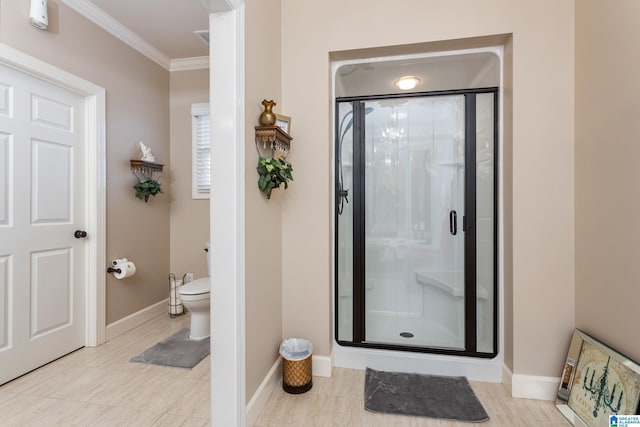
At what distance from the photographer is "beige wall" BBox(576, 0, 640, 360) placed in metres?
1.35

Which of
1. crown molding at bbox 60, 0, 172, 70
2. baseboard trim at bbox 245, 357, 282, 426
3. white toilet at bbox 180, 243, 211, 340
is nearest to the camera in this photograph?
baseboard trim at bbox 245, 357, 282, 426

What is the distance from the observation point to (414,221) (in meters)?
2.22

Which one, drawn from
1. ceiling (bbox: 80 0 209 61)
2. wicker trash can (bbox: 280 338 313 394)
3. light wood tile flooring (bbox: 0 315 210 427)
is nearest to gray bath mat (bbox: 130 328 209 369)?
light wood tile flooring (bbox: 0 315 210 427)

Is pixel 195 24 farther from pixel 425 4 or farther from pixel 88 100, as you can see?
pixel 425 4

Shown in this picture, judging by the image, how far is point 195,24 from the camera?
2639mm

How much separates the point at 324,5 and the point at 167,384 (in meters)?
2.64

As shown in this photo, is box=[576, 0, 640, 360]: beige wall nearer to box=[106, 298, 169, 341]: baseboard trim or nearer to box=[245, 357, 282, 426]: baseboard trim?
box=[245, 357, 282, 426]: baseboard trim

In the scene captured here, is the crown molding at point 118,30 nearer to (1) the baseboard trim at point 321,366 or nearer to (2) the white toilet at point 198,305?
(2) the white toilet at point 198,305

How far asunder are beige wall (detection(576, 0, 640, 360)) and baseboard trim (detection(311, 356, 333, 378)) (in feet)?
4.85

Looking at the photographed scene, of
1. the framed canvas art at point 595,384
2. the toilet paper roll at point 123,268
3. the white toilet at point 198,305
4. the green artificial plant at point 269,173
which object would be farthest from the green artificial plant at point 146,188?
the framed canvas art at point 595,384

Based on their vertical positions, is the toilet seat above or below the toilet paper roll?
below

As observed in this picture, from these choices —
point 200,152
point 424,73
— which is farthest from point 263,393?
point 200,152

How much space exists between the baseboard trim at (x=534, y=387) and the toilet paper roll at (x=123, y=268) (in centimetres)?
292

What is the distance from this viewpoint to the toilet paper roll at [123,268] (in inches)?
101
